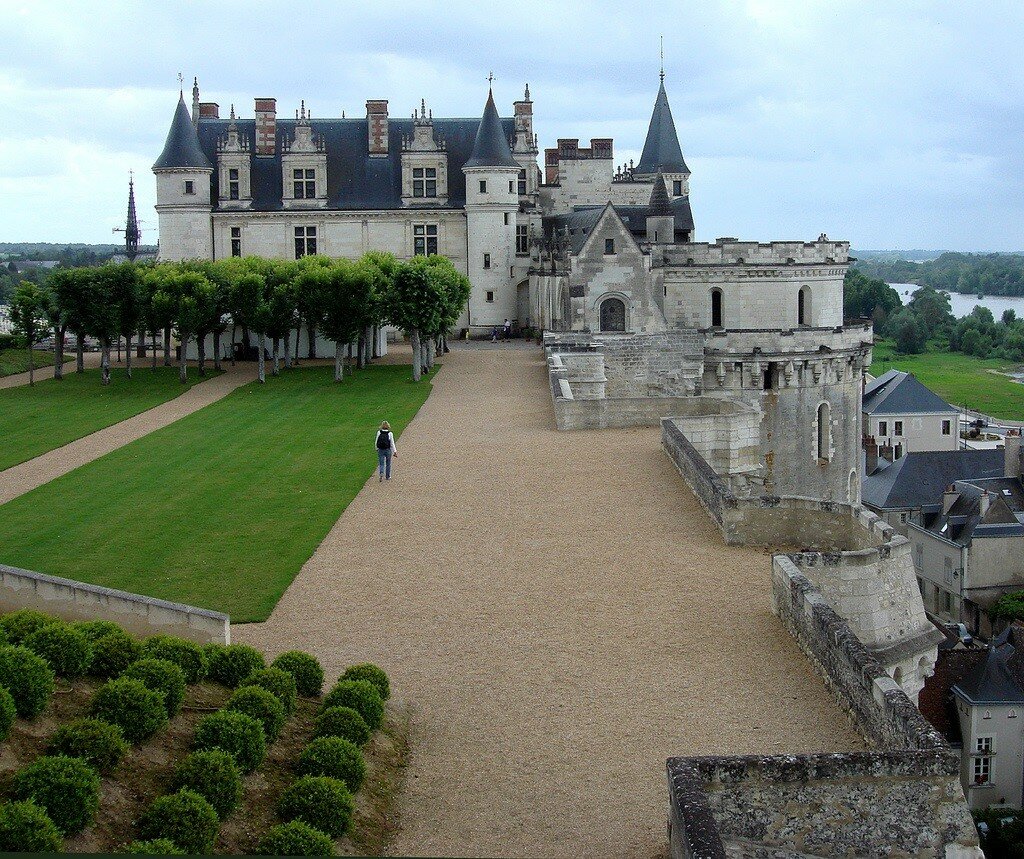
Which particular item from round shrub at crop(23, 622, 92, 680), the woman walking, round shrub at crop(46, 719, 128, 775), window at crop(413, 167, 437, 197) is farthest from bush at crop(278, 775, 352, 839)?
window at crop(413, 167, 437, 197)

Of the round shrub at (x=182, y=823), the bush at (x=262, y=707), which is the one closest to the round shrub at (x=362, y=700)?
the bush at (x=262, y=707)

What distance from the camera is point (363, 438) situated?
108ft

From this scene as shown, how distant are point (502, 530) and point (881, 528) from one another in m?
6.30

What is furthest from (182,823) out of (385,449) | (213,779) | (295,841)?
(385,449)

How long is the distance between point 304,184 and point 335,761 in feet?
184

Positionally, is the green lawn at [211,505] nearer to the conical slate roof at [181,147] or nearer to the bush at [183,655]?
the bush at [183,655]

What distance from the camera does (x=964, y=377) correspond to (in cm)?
11888

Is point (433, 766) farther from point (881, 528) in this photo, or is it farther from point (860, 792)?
point (881, 528)

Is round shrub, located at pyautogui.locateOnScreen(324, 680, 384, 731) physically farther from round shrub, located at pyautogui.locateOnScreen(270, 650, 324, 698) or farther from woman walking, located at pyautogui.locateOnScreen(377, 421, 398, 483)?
woman walking, located at pyautogui.locateOnScreen(377, 421, 398, 483)

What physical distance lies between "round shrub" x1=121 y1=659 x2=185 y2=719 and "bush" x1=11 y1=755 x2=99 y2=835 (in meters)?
1.76

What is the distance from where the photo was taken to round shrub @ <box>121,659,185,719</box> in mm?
11328

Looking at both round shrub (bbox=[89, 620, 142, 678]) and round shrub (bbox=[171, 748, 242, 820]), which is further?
round shrub (bbox=[89, 620, 142, 678])

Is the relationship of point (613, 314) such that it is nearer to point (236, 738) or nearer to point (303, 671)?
point (303, 671)

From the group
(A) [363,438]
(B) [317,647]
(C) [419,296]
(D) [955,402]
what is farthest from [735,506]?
(D) [955,402]
